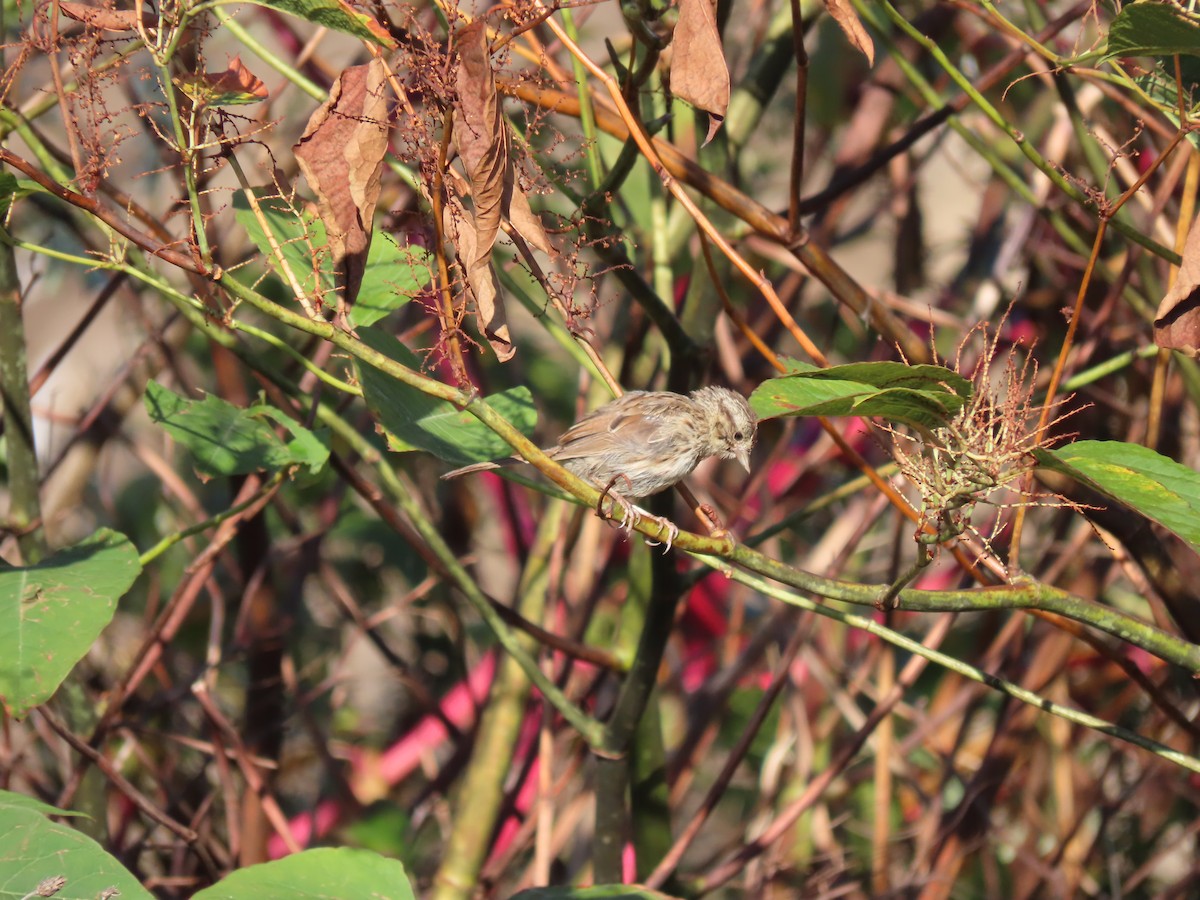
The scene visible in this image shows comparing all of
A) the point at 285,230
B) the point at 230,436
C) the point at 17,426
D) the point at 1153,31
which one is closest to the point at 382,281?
the point at 285,230

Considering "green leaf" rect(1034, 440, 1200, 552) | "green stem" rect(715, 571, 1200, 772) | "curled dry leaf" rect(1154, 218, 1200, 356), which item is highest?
"curled dry leaf" rect(1154, 218, 1200, 356)

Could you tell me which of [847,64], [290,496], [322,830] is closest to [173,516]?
[290,496]

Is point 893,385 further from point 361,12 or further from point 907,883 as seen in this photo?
point 907,883

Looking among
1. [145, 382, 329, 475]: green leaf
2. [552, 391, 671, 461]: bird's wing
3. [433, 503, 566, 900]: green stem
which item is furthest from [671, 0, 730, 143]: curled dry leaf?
[433, 503, 566, 900]: green stem

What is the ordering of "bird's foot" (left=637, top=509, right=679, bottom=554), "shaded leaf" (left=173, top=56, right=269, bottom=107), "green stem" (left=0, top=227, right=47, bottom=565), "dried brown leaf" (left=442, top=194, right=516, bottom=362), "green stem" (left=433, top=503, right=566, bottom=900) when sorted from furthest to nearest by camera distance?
"green stem" (left=433, top=503, right=566, bottom=900)
"green stem" (left=0, top=227, right=47, bottom=565)
"bird's foot" (left=637, top=509, right=679, bottom=554)
"shaded leaf" (left=173, top=56, right=269, bottom=107)
"dried brown leaf" (left=442, top=194, right=516, bottom=362)

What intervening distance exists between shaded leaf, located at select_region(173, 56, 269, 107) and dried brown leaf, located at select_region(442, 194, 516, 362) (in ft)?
1.11

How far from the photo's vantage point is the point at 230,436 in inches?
82.2

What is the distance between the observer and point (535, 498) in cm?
416

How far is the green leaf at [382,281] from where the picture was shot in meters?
2.00

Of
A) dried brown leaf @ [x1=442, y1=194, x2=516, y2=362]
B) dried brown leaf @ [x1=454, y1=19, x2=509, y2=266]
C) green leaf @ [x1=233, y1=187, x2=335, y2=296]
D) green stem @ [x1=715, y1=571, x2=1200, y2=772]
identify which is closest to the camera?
dried brown leaf @ [x1=454, y1=19, x2=509, y2=266]

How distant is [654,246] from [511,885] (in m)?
1.91

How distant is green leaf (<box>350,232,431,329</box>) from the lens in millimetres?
1999

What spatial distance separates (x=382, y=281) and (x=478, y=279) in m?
0.67

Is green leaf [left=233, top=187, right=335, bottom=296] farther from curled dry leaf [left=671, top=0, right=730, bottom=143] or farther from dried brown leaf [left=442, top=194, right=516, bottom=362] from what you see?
curled dry leaf [left=671, top=0, right=730, bottom=143]
